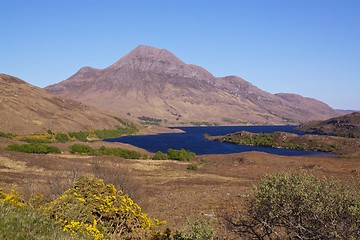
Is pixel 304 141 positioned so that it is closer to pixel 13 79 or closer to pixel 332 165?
pixel 332 165

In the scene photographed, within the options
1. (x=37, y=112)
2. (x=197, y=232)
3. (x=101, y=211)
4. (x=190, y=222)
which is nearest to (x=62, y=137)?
(x=37, y=112)

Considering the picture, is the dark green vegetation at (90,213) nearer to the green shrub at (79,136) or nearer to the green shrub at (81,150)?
the green shrub at (81,150)

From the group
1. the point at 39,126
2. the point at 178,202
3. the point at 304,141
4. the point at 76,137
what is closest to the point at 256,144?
the point at 304,141

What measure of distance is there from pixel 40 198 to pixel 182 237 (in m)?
5.54

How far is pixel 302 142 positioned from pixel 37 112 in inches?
3474

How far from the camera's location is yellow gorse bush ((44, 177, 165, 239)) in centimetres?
1012

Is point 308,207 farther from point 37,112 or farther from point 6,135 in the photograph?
point 37,112

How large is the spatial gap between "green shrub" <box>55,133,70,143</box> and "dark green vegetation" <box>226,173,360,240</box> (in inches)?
3595

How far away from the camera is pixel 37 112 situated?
11169cm

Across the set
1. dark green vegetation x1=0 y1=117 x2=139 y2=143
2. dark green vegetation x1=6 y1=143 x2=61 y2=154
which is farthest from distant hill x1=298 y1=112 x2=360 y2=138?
dark green vegetation x1=6 y1=143 x2=61 y2=154

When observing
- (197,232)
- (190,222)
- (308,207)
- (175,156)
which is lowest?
(175,156)

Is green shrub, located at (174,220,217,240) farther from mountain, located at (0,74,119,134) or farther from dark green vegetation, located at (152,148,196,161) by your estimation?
mountain, located at (0,74,119,134)

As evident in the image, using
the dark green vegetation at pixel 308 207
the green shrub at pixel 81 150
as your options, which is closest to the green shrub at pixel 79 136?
the green shrub at pixel 81 150

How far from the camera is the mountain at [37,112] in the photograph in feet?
317
